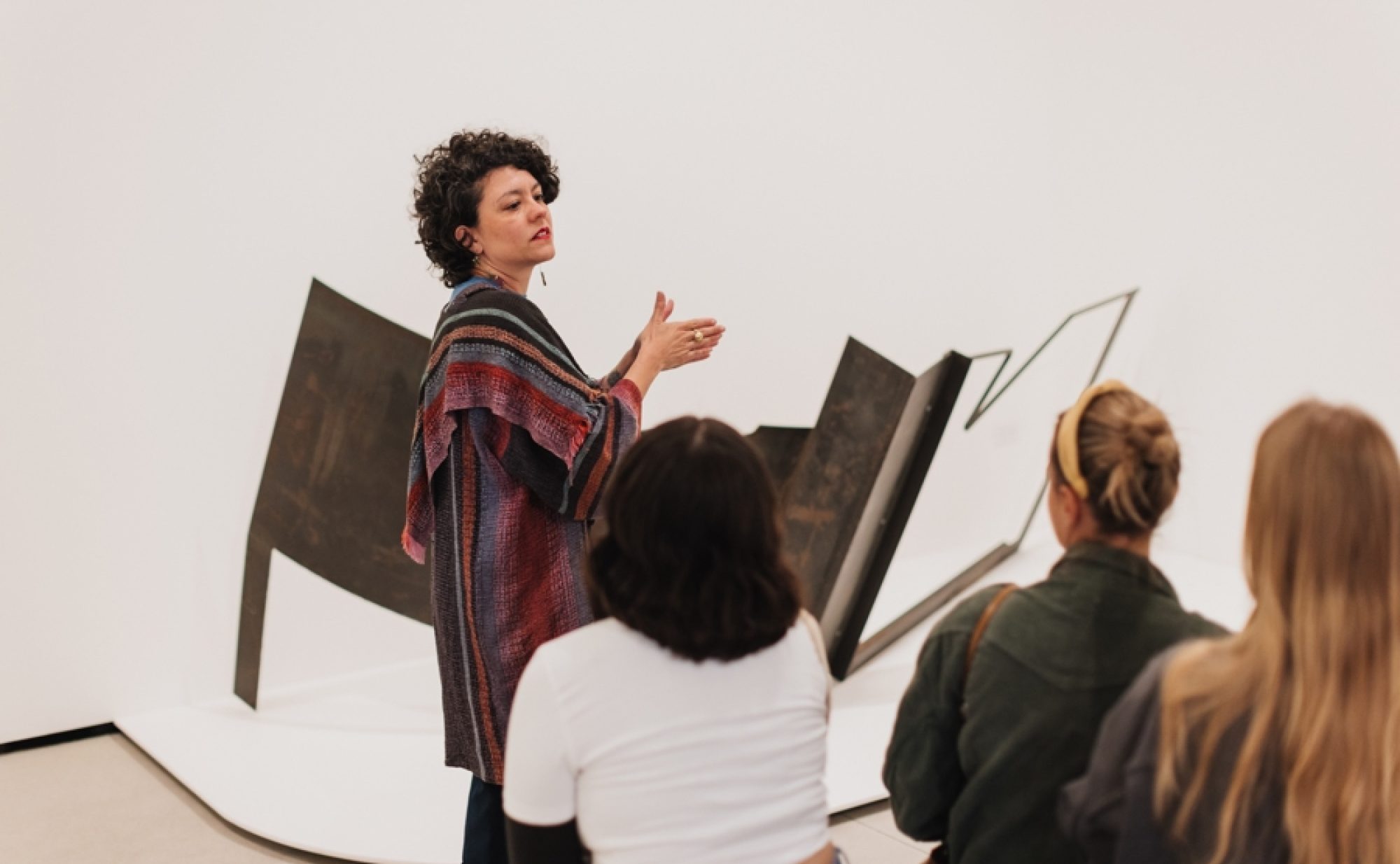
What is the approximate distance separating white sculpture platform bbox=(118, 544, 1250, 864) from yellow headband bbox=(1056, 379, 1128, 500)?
1366 millimetres

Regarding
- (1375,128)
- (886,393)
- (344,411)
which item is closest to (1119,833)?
(886,393)

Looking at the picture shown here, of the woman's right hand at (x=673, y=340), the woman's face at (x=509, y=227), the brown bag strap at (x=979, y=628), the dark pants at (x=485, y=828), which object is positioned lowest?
the dark pants at (x=485, y=828)

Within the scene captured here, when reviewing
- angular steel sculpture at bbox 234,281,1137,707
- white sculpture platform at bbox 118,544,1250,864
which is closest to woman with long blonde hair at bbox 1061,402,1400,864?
white sculpture platform at bbox 118,544,1250,864

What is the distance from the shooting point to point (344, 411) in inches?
115

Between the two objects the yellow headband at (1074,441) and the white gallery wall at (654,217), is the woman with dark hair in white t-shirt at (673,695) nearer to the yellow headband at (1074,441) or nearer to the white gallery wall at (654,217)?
the yellow headband at (1074,441)

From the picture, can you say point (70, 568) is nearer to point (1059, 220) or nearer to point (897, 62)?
point (897, 62)

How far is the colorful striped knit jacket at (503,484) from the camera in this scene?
190 cm

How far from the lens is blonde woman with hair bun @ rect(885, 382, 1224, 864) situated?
1.40 metres

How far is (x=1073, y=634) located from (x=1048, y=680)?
0.19 ft

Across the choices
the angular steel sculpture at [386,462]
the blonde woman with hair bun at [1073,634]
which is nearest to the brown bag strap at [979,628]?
the blonde woman with hair bun at [1073,634]

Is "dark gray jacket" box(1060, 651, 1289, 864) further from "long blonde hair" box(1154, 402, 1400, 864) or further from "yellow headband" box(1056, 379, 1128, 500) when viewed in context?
"yellow headband" box(1056, 379, 1128, 500)

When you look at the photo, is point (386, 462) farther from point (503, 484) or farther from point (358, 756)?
point (503, 484)

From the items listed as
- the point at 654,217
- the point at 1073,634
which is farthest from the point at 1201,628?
the point at 654,217

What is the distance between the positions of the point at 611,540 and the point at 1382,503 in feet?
2.34
